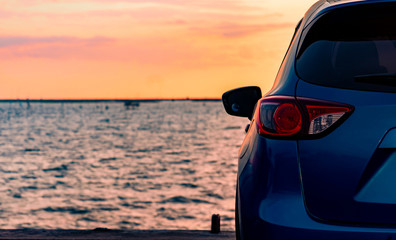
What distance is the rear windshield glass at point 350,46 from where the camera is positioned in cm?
231

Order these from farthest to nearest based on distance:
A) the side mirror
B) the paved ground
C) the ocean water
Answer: the ocean water, the paved ground, the side mirror

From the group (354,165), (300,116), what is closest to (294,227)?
(354,165)

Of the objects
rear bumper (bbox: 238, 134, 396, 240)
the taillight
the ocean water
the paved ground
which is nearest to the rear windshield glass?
the taillight

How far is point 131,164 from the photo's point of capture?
44.4 metres

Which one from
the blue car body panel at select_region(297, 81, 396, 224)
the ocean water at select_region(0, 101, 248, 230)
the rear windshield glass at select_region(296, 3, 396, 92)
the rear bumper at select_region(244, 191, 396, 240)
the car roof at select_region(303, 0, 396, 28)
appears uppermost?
the car roof at select_region(303, 0, 396, 28)

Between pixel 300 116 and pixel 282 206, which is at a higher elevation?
pixel 300 116

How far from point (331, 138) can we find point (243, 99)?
1.26 m

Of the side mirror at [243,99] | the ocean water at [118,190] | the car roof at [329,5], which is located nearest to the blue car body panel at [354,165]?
the car roof at [329,5]

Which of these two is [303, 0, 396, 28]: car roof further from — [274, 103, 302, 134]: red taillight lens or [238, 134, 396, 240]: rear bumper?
[238, 134, 396, 240]: rear bumper

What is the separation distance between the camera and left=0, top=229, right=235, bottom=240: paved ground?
6.68 meters

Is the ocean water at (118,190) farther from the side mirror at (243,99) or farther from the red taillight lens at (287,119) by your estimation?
the red taillight lens at (287,119)

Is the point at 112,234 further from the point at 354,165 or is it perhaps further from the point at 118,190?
the point at 118,190

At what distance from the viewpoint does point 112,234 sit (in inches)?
277

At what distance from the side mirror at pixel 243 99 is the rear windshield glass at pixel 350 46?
90 centimetres
